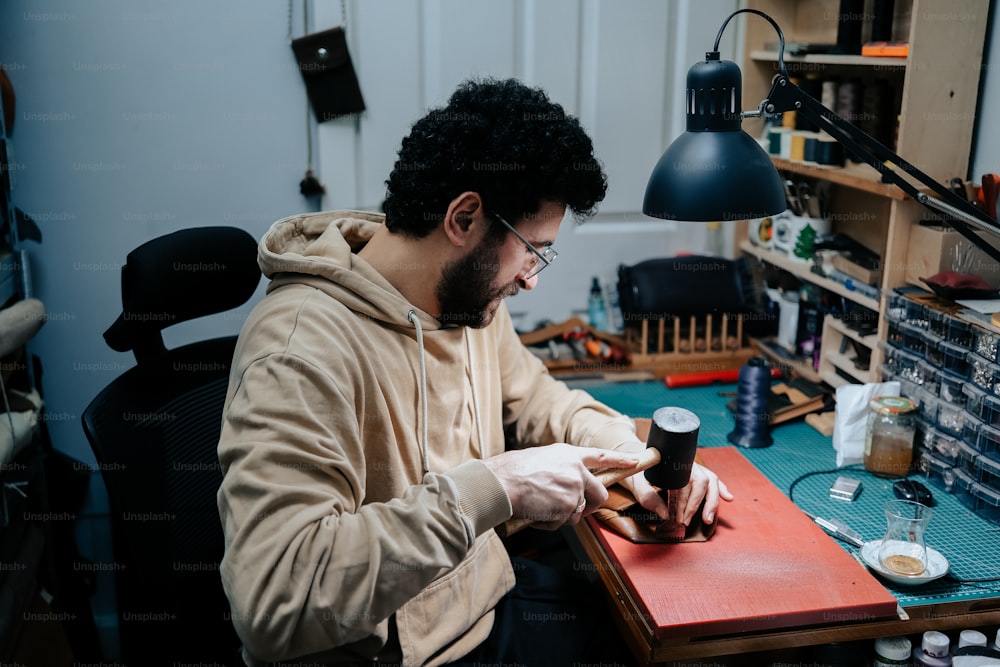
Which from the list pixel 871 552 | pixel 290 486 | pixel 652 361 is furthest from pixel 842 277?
pixel 290 486

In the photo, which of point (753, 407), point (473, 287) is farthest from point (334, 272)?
point (753, 407)

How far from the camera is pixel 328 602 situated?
3.81 ft

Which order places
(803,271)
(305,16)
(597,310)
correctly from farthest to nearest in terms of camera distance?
1. (597,310)
2. (305,16)
3. (803,271)

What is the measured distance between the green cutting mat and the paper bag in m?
0.03

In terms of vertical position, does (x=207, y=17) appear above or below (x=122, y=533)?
above

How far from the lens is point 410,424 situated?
1520 millimetres

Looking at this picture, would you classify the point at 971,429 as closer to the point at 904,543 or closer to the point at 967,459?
the point at 967,459

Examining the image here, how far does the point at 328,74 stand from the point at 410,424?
129 centimetres

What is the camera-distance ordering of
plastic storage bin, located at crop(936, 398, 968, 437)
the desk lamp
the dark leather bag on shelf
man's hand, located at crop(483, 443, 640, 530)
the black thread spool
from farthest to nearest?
the dark leather bag on shelf < the black thread spool < plastic storage bin, located at crop(936, 398, 968, 437) < the desk lamp < man's hand, located at crop(483, 443, 640, 530)

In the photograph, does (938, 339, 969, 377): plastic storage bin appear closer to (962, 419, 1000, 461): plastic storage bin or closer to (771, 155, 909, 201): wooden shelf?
(962, 419, 1000, 461): plastic storage bin

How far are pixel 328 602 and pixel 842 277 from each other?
1.53 m

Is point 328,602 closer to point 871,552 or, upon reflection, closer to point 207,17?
point 871,552

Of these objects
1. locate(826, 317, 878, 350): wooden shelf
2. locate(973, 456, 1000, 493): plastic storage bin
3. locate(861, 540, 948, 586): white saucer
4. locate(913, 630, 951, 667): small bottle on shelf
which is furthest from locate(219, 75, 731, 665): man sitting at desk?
locate(826, 317, 878, 350): wooden shelf

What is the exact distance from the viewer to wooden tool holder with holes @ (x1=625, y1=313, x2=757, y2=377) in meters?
2.47
